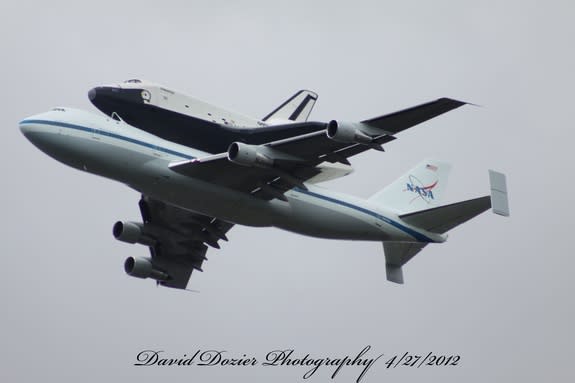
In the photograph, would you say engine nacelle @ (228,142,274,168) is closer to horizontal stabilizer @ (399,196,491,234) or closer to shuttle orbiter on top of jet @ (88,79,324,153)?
shuttle orbiter on top of jet @ (88,79,324,153)

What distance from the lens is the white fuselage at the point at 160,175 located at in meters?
41.8

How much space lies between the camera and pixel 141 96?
1724 inches

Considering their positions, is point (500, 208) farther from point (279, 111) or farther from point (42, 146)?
point (42, 146)

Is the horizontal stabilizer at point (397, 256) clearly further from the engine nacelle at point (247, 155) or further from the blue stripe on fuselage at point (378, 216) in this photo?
the engine nacelle at point (247, 155)

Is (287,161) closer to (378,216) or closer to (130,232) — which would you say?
(378,216)

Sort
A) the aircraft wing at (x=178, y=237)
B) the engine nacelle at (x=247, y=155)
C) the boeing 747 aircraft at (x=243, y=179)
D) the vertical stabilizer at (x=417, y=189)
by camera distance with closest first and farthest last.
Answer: the engine nacelle at (x=247, y=155) → the boeing 747 aircraft at (x=243, y=179) → the aircraft wing at (x=178, y=237) → the vertical stabilizer at (x=417, y=189)

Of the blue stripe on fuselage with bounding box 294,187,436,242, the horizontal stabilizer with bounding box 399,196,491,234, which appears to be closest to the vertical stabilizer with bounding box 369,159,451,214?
the blue stripe on fuselage with bounding box 294,187,436,242

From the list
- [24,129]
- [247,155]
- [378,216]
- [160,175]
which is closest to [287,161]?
[247,155]

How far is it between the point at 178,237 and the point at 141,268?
7.80 feet

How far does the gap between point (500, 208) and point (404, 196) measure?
7.58 meters

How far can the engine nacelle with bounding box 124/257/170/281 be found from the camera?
50.5 m

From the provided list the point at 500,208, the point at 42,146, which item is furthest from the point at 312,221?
the point at 42,146

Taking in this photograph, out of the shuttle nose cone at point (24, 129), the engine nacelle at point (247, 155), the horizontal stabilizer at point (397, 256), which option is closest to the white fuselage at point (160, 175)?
the shuttle nose cone at point (24, 129)

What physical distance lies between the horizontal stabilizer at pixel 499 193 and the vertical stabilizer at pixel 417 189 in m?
5.38
